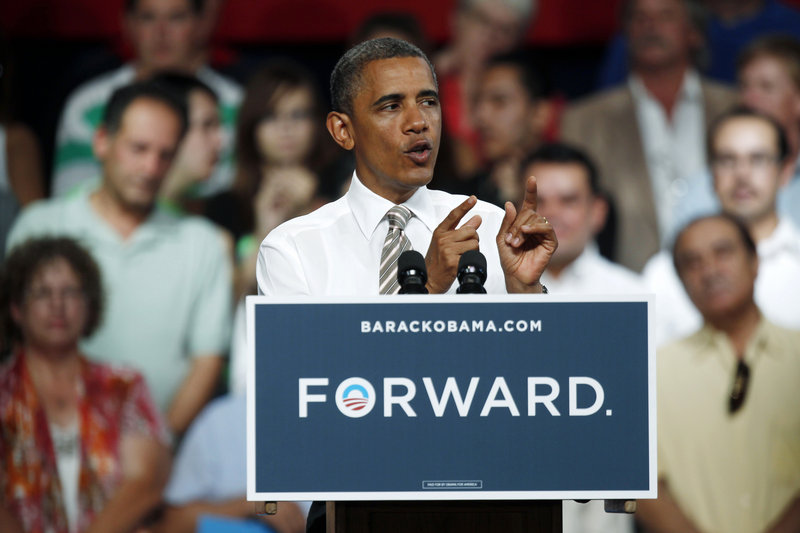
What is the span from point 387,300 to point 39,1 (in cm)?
452

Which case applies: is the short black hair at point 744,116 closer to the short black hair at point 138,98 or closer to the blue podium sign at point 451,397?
the short black hair at point 138,98

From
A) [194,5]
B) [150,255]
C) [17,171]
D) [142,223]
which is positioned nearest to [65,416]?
[150,255]

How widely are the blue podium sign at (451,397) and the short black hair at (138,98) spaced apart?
3.85 meters

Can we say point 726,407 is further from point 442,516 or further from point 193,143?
point 442,516

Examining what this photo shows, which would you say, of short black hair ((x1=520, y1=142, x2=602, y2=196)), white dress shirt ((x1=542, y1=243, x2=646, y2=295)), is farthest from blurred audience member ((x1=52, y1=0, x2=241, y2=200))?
white dress shirt ((x1=542, y1=243, x2=646, y2=295))

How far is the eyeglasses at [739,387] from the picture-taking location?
519 centimetres

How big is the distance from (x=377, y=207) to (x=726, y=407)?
3.38m

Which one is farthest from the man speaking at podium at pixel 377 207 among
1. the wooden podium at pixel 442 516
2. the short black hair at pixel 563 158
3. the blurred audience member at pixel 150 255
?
the blurred audience member at pixel 150 255

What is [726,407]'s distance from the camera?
5184 mm

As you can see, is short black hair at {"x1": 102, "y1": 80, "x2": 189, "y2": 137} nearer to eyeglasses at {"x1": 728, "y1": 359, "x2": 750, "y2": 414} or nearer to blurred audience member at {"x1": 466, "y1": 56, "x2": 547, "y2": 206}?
blurred audience member at {"x1": 466, "y1": 56, "x2": 547, "y2": 206}

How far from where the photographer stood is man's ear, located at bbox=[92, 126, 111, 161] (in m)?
5.46

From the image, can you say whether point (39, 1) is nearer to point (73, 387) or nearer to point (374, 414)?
point (73, 387)

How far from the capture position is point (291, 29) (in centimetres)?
574

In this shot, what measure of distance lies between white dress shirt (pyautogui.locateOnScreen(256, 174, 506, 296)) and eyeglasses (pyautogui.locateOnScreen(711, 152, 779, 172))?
133 inches
